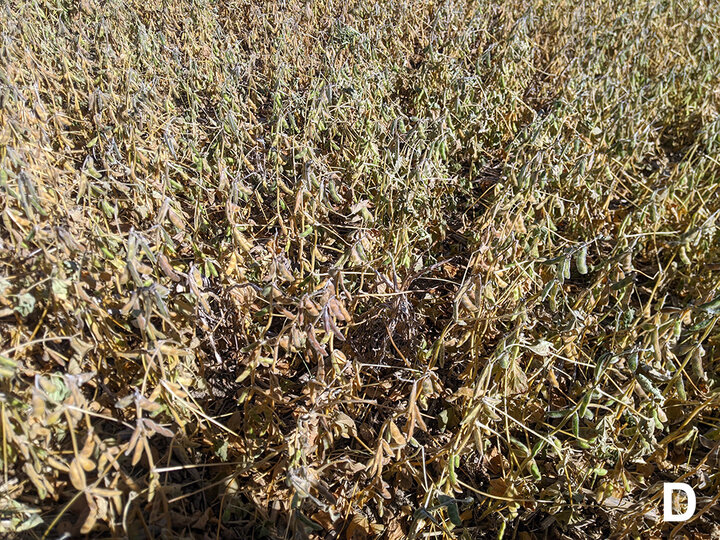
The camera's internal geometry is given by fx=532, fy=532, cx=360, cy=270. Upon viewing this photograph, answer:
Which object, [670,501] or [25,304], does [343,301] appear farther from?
[670,501]

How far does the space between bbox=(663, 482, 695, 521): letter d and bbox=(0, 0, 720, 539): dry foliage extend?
1.0 inches

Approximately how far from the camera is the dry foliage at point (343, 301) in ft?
4.62

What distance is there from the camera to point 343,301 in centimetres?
179

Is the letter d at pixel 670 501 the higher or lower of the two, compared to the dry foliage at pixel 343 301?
lower

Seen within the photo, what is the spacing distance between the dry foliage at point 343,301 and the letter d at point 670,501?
3 centimetres

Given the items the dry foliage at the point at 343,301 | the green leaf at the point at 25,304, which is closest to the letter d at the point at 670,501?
the dry foliage at the point at 343,301

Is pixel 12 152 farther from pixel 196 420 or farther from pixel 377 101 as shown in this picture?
pixel 377 101

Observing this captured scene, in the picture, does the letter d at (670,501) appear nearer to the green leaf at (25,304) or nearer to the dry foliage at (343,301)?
the dry foliage at (343,301)

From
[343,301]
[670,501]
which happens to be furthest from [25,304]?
[670,501]

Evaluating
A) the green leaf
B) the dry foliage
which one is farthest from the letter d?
the green leaf

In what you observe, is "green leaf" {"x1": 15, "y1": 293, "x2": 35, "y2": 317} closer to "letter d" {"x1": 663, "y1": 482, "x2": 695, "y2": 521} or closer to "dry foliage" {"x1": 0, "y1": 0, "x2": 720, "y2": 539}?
"dry foliage" {"x1": 0, "y1": 0, "x2": 720, "y2": 539}

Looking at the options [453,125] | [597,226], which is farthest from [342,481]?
[453,125]

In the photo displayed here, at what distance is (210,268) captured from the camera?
170 centimetres

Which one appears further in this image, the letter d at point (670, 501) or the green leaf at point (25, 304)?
the letter d at point (670, 501)
